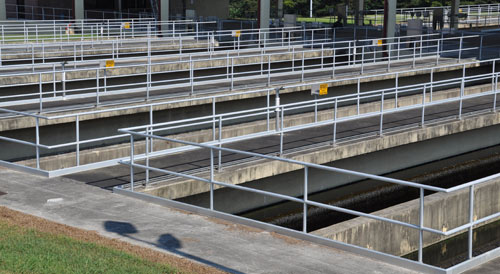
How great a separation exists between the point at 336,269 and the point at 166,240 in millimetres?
2420

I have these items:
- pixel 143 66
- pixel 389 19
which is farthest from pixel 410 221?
pixel 389 19

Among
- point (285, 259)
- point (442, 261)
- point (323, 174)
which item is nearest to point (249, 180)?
point (323, 174)

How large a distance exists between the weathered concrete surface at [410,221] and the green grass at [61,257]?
367 centimetres

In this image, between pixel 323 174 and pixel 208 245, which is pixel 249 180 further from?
pixel 208 245

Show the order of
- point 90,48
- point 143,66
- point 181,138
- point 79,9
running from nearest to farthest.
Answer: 1. point 181,138
2. point 143,66
3. point 90,48
4. point 79,9

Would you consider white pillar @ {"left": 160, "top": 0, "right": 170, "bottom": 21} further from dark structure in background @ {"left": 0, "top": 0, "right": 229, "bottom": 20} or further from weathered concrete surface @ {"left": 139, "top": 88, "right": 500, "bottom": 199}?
weathered concrete surface @ {"left": 139, "top": 88, "right": 500, "bottom": 199}

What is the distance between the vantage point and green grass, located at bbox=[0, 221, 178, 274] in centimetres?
871

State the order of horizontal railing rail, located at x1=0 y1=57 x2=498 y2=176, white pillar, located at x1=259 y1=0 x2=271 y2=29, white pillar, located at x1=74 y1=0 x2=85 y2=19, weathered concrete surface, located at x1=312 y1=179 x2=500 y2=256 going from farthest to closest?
white pillar, located at x1=74 y1=0 x2=85 y2=19 < white pillar, located at x1=259 y1=0 x2=271 y2=29 < horizontal railing rail, located at x1=0 y1=57 x2=498 y2=176 < weathered concrete surface, located at x1=312 y1=179 x2=500 y2=256

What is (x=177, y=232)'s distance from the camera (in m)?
10.6

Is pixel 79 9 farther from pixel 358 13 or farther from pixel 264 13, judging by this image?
pixel 358 13

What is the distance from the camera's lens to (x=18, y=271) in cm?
861

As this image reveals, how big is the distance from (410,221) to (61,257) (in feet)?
24.5

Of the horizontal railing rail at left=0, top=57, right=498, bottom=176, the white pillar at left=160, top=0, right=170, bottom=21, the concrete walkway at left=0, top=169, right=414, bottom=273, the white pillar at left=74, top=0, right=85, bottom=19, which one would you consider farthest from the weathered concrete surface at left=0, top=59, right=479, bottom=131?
the white pillar at left=74, top=0, right=85, bottom=19

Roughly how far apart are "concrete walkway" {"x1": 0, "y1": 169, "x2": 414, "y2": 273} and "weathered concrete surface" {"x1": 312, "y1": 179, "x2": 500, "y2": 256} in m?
1.92
